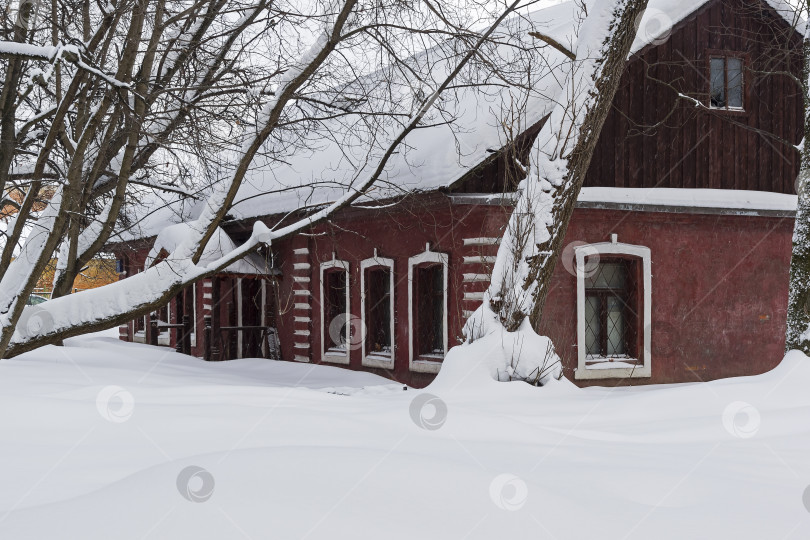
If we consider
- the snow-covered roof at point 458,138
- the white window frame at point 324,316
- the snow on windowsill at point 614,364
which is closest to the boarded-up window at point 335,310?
the white window frame at point 324,316

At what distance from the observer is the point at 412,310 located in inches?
488

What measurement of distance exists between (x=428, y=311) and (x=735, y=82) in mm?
6117

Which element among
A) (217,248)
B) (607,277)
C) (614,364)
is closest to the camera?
(614,364)

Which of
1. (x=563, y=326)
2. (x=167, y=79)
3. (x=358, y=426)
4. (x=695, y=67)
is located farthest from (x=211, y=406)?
(x=695, y=67)

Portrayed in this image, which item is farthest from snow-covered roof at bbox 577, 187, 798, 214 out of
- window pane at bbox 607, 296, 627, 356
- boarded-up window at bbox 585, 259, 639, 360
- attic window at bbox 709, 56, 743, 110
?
window pane at bbox 607, 296, 627, 356

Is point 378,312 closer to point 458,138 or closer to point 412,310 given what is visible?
point 412,310

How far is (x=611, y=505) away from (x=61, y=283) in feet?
24.0

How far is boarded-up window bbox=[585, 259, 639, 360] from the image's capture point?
1205 cm

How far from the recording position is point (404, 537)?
238cm

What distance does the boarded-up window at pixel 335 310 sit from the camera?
14.2 meters

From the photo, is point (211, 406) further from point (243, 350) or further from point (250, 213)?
point (243, 350)

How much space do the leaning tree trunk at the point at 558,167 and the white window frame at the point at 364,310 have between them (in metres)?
5.29

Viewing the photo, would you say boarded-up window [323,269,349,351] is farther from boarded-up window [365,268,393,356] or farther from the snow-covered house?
boarded-up window [365,268,393,356]

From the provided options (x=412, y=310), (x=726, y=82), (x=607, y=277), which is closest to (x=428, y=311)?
(x=412, y=310)
